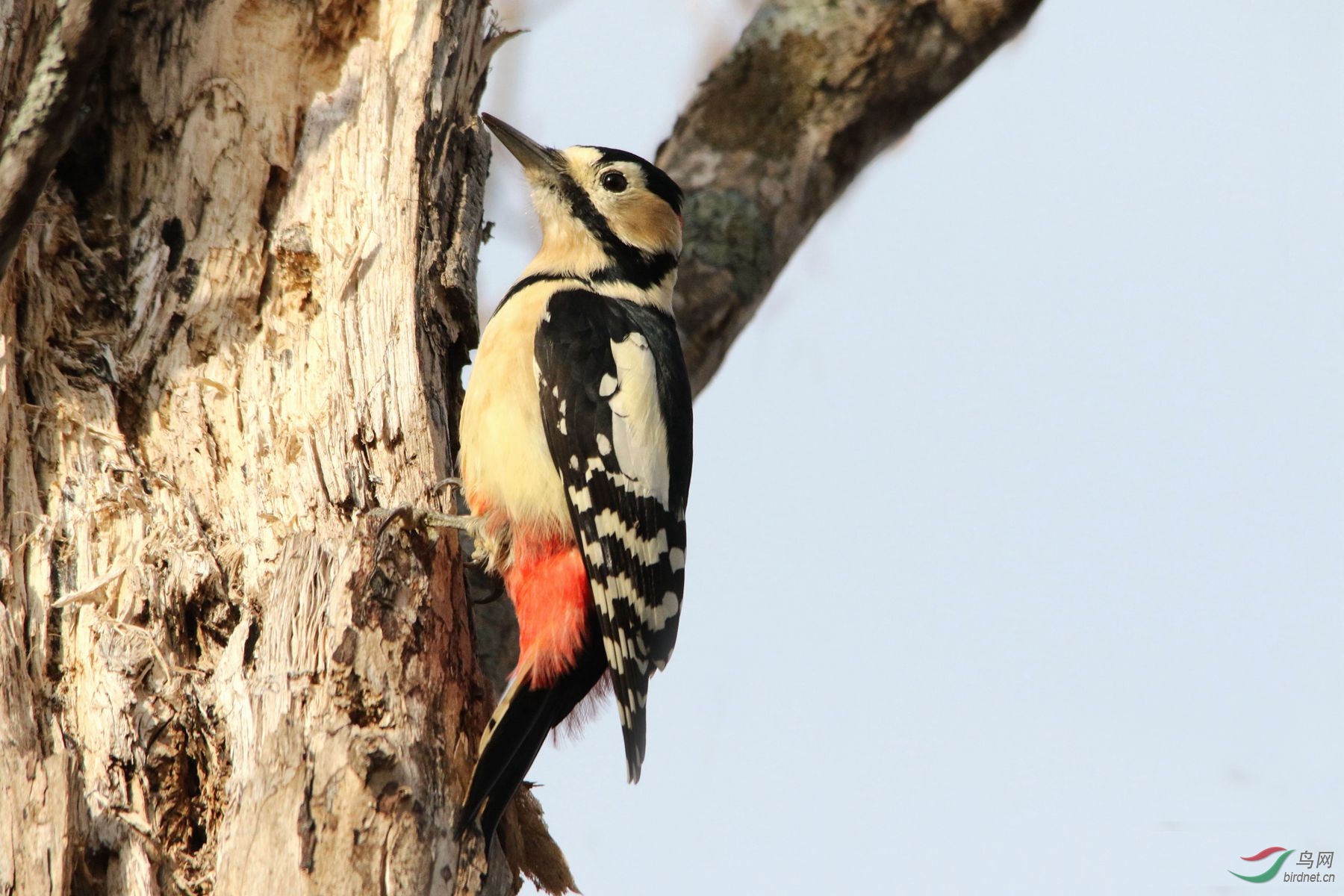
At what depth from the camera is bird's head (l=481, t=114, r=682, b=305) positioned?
4.22 meters

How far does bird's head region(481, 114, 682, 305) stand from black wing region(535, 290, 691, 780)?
33 cm

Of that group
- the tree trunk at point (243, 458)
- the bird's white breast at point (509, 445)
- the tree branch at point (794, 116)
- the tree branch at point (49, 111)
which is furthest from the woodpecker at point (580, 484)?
the tree branch at point (49, 111)

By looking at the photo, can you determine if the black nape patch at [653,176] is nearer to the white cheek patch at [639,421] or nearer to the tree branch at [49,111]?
the white cheek patch at [639,421]

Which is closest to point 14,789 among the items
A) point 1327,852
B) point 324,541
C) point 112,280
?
point 324,541

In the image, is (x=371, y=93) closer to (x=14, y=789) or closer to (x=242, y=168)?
(x=242, y=168)

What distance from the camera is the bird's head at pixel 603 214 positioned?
13.9ft

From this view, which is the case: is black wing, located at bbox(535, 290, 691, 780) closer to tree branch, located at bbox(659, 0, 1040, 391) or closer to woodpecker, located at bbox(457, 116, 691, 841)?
woodpecker, located at bbox(457, 116, 691, 841)

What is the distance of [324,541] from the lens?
295 centimetres

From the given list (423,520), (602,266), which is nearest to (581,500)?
(423,520)

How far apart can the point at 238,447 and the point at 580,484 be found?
33.0 inches

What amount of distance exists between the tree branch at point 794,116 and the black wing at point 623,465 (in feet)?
3.22

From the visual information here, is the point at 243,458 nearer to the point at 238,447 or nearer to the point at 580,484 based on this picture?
the point at 238,447

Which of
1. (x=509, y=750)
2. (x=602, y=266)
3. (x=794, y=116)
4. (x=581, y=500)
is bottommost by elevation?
(x=509, y=750)

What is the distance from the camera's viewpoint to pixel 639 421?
3.70 metres
